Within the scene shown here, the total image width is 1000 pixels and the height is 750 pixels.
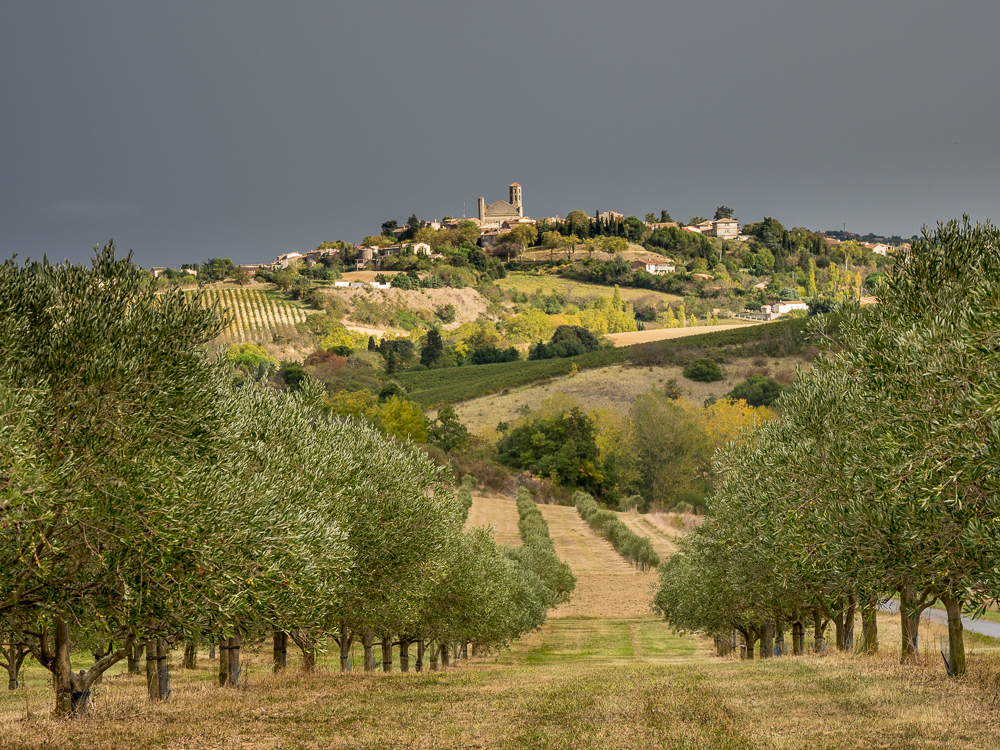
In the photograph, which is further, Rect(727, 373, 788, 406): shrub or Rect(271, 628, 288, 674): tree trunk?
Rect(727, 373, 788, 406): shrub

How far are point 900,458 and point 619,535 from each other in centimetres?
7380

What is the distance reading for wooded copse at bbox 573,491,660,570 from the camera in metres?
83.2

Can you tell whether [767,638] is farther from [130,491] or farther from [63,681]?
[130,491]

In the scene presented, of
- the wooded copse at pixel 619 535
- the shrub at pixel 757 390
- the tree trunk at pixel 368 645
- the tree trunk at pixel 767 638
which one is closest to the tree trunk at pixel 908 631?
the tree trunk at pixel 767 638

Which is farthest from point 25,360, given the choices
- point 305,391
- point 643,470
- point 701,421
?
point 701,421

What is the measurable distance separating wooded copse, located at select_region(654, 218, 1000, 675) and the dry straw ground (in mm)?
2434

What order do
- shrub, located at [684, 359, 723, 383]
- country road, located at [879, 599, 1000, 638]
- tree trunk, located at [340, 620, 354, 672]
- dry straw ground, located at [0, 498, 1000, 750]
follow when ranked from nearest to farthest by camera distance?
dry straw ground, located at [0, 498, 1000, 750], tree trunk, located at [340, 620, 354, 672], country road, located at [879, 599, 1000, 638], shrub, located at [684, 359, 723, 383]

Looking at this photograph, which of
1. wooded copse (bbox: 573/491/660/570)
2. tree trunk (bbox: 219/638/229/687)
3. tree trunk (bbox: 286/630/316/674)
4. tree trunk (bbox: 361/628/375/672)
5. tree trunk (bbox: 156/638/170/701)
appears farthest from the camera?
wooded copse (bbox: 573/491/660/570)

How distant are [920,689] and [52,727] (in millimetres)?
20136

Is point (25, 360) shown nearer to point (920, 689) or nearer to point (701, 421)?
point (920, 689)

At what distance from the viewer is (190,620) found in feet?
53.7

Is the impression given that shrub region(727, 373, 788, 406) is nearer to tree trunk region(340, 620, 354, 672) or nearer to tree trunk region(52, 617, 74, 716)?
tree trunk region(340, 620, 354, 672)

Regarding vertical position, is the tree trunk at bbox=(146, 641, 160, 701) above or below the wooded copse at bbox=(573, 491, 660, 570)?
above

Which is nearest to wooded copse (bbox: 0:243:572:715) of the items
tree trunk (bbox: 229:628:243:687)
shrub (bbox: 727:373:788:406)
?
tree trunk (bbox: 229:628:243:687)
